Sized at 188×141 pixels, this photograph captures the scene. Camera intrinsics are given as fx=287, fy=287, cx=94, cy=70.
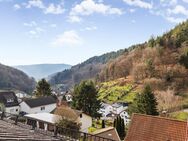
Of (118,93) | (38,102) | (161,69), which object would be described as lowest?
(38,102)

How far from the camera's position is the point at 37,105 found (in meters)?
60.9

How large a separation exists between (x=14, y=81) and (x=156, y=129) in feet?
532

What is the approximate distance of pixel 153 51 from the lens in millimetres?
116000

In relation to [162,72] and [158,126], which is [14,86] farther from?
[158,126]

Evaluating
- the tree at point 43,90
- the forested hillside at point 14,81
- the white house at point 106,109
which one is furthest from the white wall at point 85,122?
the forested hillside at point 14,81

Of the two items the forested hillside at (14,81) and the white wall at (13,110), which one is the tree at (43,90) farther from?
the forested hillside at (14,81)

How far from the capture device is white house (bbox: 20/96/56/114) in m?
59.8

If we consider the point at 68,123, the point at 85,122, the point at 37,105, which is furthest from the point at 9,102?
the point at 68,123

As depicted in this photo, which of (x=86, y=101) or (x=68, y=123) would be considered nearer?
(x=68, y=123)

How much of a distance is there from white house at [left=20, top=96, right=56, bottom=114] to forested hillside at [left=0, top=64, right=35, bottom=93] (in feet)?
323

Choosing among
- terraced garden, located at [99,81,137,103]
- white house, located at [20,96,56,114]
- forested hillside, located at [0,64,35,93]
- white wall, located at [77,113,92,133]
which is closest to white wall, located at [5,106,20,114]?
white house, located at [20,96,56,114]

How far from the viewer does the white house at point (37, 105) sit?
5978 cm

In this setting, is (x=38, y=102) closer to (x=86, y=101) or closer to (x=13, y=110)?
(x=13, y=110)

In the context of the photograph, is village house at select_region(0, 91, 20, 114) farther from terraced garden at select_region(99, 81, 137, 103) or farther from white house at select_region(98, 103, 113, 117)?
terraced garden at select_region(99, 81, 137, 103)
